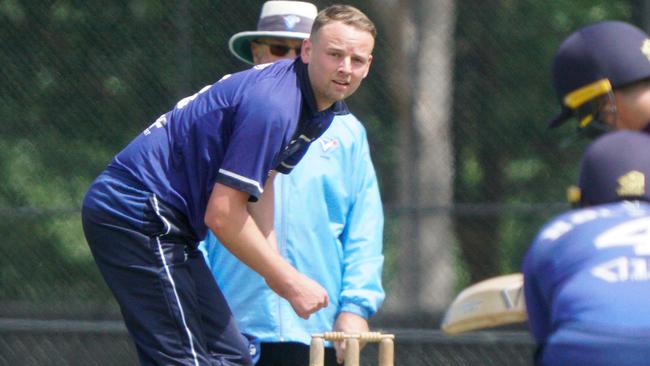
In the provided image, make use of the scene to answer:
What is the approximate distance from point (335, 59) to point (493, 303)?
1.66m

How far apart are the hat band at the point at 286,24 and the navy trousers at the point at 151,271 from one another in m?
1.21

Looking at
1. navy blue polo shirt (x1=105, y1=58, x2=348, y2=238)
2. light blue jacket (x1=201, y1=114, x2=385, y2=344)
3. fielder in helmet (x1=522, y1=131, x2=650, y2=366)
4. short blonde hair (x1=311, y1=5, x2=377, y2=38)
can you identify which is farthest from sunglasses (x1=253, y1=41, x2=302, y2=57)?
fielder in helmet (x1=522, y1=131, x2=650, y2=366)

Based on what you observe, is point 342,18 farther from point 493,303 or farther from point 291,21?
point 493,303

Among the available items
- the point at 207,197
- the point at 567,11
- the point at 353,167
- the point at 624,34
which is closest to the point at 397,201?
the point at 567,11

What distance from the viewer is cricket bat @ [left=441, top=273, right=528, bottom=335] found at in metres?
2.75

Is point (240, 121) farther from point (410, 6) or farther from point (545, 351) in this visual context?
point (410, 6)

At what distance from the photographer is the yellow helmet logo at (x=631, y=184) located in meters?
2.41

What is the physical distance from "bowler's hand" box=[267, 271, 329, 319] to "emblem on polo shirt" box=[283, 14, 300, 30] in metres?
Result: 1.33

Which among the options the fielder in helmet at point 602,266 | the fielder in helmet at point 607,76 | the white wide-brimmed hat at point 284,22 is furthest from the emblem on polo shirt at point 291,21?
the fielder in helmet at point 602,266

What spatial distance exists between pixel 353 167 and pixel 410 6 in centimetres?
224

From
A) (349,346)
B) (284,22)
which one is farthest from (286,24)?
(349,346)

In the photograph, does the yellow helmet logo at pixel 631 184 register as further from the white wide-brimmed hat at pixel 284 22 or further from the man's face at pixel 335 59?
the white wide-brimmed hat at pixel 284 22

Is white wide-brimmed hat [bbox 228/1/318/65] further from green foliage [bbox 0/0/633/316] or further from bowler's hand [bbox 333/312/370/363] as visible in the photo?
green foliage [bbox 0/0/633/316]

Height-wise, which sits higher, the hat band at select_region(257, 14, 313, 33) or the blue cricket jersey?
the hat band at select_region(257, 14, 313, 33)
